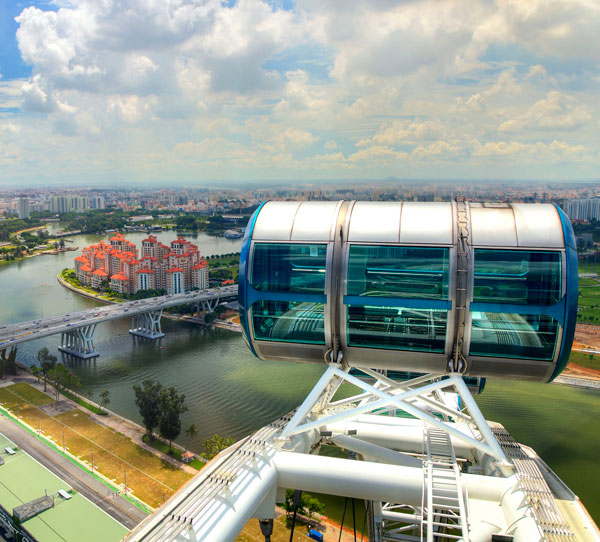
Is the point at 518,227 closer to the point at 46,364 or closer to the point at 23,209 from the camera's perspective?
the point at 46,364

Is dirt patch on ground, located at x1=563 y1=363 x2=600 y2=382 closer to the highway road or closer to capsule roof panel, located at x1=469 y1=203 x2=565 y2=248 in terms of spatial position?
the highway road

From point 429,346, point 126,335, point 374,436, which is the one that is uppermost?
point 429,346

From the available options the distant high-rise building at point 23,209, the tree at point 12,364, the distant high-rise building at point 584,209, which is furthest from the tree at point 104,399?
the distant high-rise building at point 23,209

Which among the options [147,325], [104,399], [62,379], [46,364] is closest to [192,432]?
[104,399]

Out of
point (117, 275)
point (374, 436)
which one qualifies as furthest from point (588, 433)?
point (117, 275)

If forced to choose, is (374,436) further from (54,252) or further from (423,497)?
(54,252)
